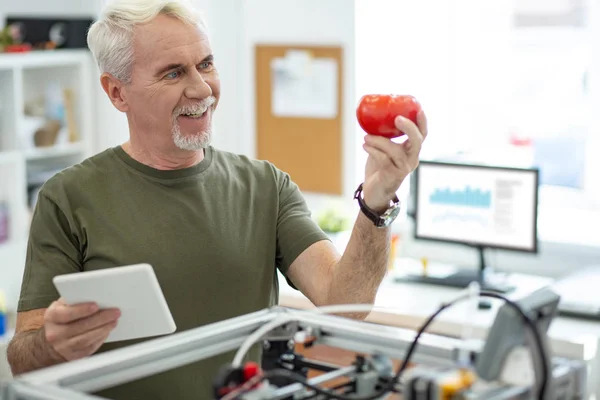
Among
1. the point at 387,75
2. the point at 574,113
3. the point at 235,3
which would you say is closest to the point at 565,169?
the point at 574,113

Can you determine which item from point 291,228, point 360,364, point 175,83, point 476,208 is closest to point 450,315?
point 476,208

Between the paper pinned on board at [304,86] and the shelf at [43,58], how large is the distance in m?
0.87

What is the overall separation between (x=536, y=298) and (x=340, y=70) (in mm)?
2902

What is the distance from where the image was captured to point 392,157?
138 cm

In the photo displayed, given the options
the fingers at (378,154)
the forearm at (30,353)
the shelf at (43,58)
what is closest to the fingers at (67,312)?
the forearm at (30,353)

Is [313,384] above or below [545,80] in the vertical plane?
below

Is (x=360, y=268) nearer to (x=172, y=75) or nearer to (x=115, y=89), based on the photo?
(x=172, y=75)

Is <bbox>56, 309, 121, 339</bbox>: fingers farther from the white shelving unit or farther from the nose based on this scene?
the white shelving unit

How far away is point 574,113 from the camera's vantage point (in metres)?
3.74

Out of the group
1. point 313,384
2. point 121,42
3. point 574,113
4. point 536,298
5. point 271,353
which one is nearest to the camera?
point 536,298

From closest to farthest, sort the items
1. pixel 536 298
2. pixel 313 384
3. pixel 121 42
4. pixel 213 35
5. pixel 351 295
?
pixel 536 298 < pixel 313 384 < pixel 351 295 < pixel 121 42 < pixel 213 35

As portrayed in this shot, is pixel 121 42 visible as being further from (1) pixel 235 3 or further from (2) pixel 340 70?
(1) pixel 235 3

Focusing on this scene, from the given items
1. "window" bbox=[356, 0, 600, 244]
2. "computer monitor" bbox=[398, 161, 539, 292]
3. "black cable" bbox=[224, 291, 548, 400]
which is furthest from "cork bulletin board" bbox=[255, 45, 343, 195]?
"black cable" bbox=[224, 291, 548, 400]

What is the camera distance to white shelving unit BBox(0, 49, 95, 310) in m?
3.86
